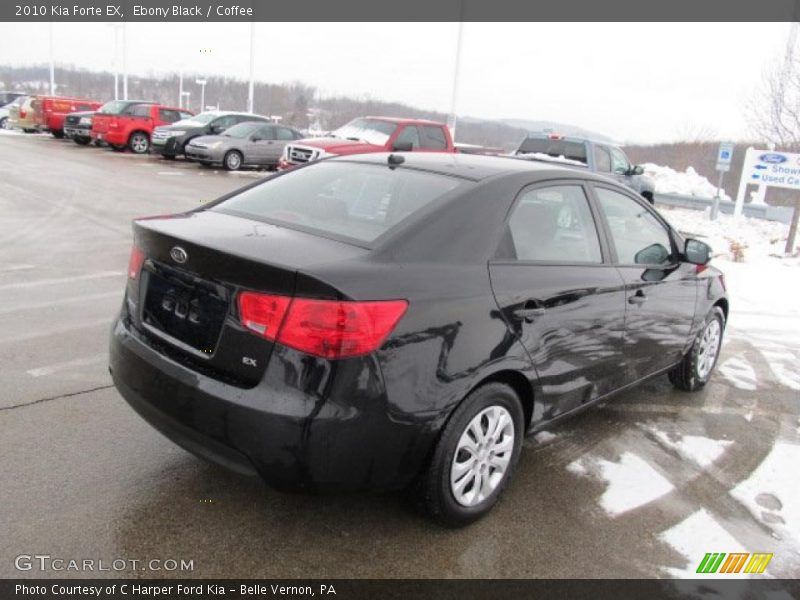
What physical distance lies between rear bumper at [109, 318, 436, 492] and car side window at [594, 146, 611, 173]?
466 inches

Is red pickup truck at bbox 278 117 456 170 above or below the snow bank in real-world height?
above

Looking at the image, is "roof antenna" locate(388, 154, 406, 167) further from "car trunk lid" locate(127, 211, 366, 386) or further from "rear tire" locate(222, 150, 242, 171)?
"rear tire" locate(222, 150, 242, 171)

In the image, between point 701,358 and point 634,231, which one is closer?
point 634,231

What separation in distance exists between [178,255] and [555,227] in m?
1.95

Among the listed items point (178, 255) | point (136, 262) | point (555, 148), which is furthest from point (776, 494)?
point (555, 148)

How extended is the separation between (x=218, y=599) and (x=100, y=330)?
3.41m

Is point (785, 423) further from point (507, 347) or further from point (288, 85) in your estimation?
point (288, 85)

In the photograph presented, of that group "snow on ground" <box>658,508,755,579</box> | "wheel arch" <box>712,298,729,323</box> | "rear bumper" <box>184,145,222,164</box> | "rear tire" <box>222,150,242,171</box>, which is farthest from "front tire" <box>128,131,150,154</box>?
"snow on ground" <box>658,508,755,579</box>

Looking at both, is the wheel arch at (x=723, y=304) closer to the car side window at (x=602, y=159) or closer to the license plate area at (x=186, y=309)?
the license plate area at (x=186, y=309)

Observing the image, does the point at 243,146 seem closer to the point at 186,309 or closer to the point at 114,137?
the point at 114,137

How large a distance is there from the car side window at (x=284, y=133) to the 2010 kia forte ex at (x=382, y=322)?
18348 mm

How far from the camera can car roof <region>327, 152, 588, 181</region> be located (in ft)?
11.6

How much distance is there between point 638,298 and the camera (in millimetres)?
4090

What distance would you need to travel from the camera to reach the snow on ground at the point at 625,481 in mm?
3512
